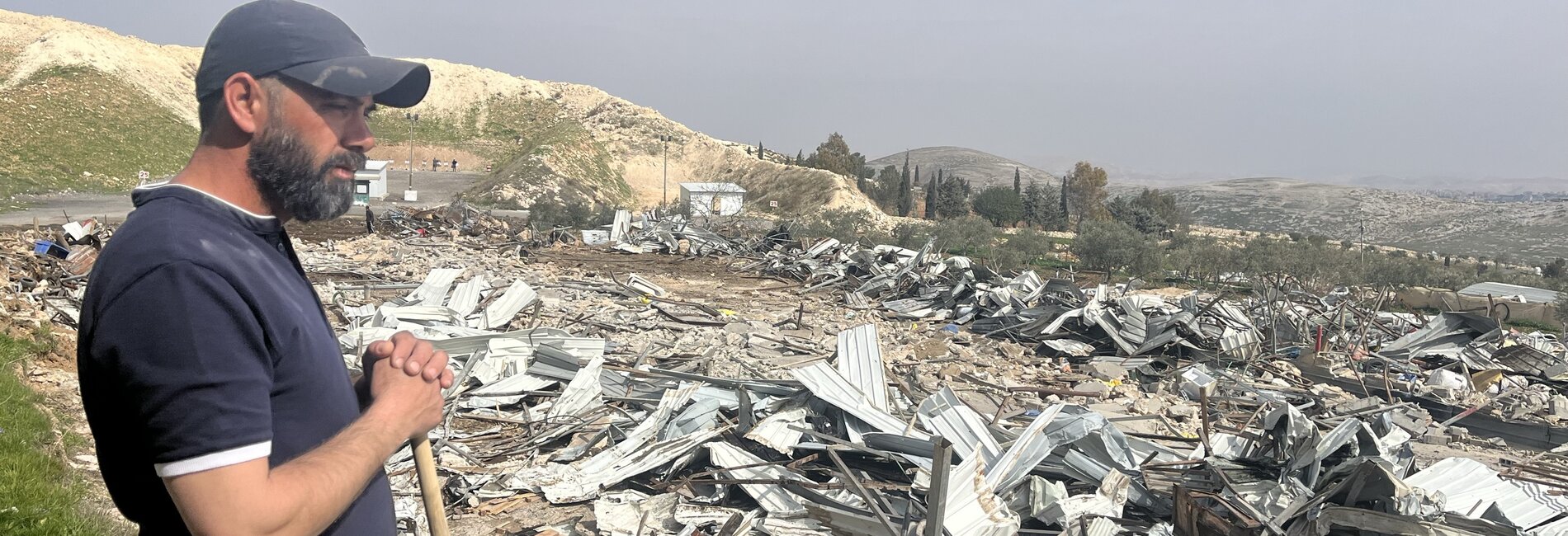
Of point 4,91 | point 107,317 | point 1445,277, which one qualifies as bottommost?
point 1445,277

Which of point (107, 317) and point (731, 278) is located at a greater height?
point (107, 317)

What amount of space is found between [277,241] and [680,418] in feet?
14.3

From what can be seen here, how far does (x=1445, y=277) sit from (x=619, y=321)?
27.6 metres

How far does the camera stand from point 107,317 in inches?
38.1

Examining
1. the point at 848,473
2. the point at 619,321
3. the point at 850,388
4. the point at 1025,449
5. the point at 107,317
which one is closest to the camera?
the point at 107,317

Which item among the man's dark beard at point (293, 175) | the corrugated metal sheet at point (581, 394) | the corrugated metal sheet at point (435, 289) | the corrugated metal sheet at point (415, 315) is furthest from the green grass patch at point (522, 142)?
the man's dark beard at point (293, 175)

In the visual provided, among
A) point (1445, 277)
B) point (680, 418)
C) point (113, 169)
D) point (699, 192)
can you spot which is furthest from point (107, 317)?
point (113, 169)

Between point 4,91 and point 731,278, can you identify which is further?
point 4,91

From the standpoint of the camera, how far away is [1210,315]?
34.6 feet

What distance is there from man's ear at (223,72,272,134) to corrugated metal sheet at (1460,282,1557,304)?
26137 mm

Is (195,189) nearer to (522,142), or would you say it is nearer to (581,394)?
(581,394)

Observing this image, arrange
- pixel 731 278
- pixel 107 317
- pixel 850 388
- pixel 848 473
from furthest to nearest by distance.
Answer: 1. pixel 731 278
2. pixel 850 388
3. pixel 848 473
4. pixel 107 317

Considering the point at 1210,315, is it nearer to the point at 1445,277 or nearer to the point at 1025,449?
the point at 1025,449

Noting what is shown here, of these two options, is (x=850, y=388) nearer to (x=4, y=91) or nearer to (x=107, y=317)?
(x=107, y=317)
